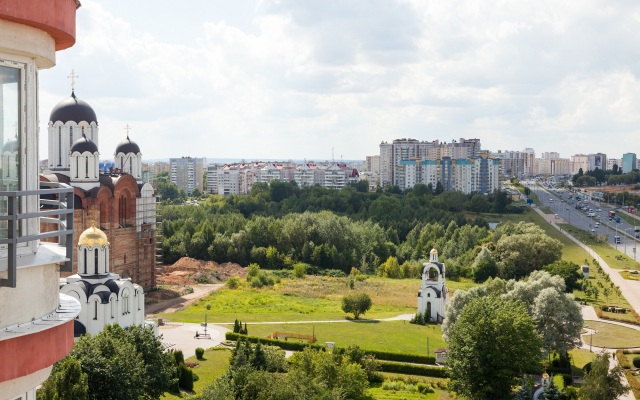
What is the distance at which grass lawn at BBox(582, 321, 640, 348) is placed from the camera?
32.5 metres

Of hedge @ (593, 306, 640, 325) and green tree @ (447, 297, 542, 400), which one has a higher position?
green tree @ (447, 297, 542, 400)

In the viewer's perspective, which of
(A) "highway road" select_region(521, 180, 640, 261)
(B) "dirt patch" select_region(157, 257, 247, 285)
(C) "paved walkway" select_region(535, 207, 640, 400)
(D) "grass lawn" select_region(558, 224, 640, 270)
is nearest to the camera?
(C) "paved walkway" select_region(535, 207, 640, 400)

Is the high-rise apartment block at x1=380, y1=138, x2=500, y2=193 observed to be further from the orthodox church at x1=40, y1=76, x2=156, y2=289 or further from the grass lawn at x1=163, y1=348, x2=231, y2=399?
the grass lawn at x1=163, y1=348, x2=231, y2=399

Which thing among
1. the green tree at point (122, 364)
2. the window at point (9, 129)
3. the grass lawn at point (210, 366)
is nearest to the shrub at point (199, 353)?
the grass lawn at point (210, 366)

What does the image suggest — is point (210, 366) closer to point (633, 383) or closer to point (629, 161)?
point (633, 383)

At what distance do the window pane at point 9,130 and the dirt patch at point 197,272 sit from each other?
44.9 metres

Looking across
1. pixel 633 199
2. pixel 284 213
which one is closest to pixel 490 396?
pixel 284 213

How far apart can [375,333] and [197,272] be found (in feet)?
69.2

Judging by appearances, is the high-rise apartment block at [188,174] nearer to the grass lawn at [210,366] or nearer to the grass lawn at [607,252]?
the grass lawn at [607,252]

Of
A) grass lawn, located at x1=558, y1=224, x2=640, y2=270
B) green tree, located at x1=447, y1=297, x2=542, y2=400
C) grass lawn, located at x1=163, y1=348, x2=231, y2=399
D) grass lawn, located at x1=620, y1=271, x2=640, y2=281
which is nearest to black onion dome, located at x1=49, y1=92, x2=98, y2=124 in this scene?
grass lawn, located at x1=163, y1=348, x2=231, y2=399

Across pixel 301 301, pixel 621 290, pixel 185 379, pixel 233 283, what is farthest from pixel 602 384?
pixel 233 283

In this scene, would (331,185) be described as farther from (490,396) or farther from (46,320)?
(46,320)

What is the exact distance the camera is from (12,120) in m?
3.47

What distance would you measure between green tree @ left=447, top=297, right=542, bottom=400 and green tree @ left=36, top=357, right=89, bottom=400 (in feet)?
43.0
